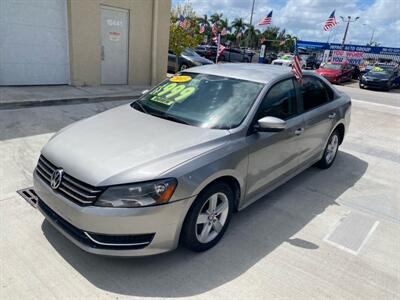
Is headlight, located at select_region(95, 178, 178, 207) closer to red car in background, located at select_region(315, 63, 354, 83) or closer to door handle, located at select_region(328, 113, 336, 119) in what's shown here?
door handle, located at select_region(328, 113, 336, 119)

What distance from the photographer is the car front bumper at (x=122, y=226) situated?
2.47m

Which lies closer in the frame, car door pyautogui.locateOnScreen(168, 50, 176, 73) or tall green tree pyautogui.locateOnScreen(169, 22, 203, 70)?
tall green tree pyautogui.locateOnScreen(169, 22, 203, 70)

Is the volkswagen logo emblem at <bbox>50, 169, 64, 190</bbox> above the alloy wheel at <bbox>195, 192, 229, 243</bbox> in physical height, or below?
above

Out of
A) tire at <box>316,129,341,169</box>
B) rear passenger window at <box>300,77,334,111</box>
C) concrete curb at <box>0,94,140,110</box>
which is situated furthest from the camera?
concrete curb at <box>0,94,140,110</box>

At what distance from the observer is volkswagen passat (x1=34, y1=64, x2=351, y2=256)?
2520 mm

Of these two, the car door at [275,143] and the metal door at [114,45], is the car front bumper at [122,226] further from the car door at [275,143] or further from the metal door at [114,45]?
the metal door at [114,45]

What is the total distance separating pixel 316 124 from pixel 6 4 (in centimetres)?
799

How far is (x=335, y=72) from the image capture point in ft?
73.3

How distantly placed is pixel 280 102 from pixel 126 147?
1.93 m

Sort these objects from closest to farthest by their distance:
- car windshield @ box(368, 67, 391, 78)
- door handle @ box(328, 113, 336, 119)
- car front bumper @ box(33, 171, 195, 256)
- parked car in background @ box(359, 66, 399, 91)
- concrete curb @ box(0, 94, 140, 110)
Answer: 1. car front bumper @ box(33, 171, 195, 256)
2. door handle @ box(328, 113, 336, 119)
3. concrete curb @ box(0, 94, 140, 110)
4. parked car in background @ box(359, 66, 399, 91)
5. car windshield @ box(368, 67, 391, 78)

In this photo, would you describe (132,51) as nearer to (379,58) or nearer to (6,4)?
(6,4)

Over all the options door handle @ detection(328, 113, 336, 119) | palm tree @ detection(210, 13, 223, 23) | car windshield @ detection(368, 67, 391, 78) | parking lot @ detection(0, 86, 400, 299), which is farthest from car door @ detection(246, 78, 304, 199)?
palm tree @ detection(210, 13, 223, 23)

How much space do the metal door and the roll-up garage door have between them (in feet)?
3.88

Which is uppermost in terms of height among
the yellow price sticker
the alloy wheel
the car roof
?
the car roof
